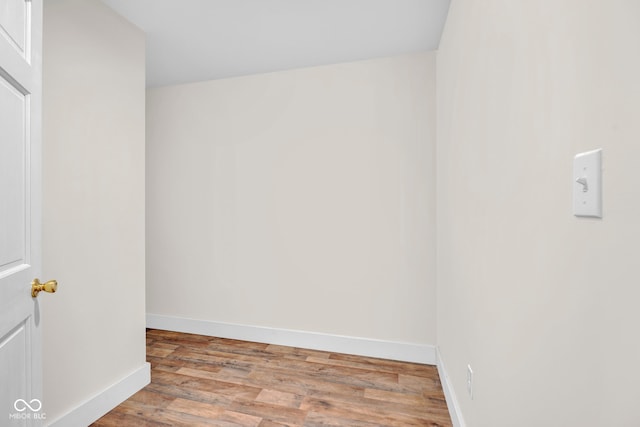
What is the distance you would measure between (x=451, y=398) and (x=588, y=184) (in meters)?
1.69

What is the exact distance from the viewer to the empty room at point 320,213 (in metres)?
0.64

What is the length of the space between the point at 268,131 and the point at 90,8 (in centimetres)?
143

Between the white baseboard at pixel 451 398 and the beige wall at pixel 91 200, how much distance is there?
6.62ft

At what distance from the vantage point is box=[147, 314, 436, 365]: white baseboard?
102 inches

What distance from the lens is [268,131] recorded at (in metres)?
2.91

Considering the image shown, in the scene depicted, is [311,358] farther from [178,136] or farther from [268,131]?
[178,136]

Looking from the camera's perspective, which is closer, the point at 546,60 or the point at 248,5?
the point at 546,60

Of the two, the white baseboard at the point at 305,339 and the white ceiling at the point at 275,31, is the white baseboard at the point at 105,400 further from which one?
the white ceiling at the point at 275,31

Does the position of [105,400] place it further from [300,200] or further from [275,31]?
[275,31]

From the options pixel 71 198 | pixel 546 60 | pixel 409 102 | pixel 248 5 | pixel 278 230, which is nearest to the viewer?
pixel 546 60

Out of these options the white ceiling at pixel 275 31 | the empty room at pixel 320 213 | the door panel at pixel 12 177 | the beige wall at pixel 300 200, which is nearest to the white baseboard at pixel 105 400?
the empty room at pixel 320 213

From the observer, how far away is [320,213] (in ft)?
9.16

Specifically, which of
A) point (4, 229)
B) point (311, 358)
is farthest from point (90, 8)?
point (311, 358)

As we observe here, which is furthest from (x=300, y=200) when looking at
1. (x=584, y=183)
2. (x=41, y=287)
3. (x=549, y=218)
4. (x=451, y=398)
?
(x=584, y=183)
